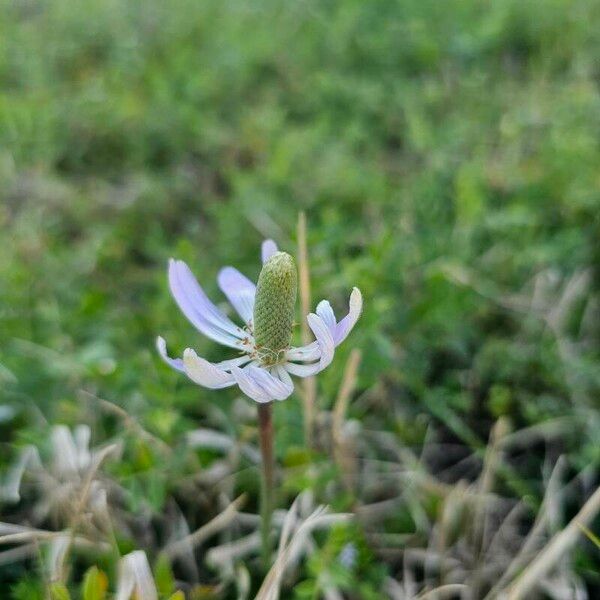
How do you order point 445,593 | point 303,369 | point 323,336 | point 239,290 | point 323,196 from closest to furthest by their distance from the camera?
point 323,336
point 303,369
point 239,290
point 445,593
point 323,196

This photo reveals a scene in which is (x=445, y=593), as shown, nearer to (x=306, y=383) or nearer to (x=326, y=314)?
(x=306, y=383)

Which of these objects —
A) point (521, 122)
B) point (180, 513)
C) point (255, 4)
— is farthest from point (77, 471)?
point (255, 4)

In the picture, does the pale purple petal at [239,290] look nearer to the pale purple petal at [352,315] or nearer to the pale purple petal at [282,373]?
the pale purple petal at [282,373]

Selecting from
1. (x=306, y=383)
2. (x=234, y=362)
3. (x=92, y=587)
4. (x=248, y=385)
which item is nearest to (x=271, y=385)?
(x=248, y=385)

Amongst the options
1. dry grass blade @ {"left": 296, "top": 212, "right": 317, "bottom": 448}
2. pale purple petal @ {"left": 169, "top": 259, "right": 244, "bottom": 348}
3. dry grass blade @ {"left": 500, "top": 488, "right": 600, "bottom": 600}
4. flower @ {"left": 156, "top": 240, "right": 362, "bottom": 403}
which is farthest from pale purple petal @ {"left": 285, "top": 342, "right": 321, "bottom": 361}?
dry grass blade @ {"left": 500, "top": 488, "right": 600, "bottom": 600}

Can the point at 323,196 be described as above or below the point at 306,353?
above

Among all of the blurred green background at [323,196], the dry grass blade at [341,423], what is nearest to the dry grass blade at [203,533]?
the blurred green background at [323,196]

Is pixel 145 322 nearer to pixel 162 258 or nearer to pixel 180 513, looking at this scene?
pixel 162 258
